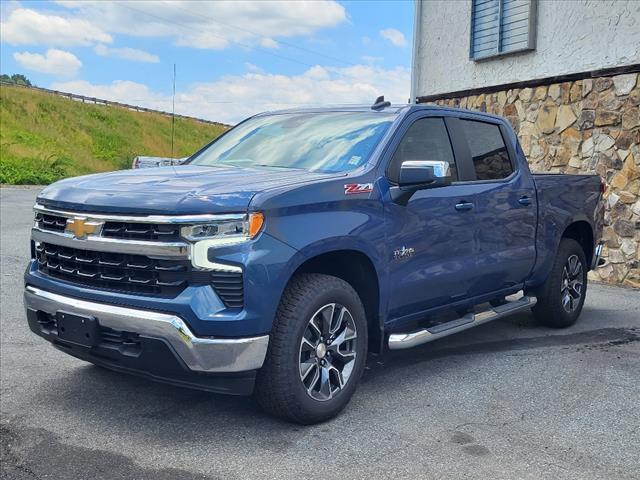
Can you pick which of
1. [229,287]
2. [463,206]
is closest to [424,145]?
[463,206]

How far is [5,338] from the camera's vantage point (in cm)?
595

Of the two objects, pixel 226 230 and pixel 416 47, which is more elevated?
pixel 416 47

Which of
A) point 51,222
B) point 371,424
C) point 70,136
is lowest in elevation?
point 371,424

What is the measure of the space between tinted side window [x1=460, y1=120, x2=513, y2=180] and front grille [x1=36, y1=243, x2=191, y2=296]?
9.12ft

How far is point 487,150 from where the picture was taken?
5.91m

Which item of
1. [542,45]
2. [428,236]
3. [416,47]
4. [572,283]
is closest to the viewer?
[428,236]

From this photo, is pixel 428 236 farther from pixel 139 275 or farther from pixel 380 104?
pixel 139 275

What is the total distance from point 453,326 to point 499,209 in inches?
42.4

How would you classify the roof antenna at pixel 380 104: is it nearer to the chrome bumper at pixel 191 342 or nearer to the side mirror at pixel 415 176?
the side mirror at pixel 415 176

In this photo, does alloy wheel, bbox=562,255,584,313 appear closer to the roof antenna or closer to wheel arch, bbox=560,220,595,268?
wheel arch, bbox=560,220,595,268

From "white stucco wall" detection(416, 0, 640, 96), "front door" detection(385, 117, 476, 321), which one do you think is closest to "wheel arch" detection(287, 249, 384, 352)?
"front door" detection(385, 117, 476, 321)

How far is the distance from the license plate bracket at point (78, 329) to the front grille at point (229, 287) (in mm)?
708

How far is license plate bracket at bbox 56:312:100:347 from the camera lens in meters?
3.90

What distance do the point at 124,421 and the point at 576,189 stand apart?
460 cm
